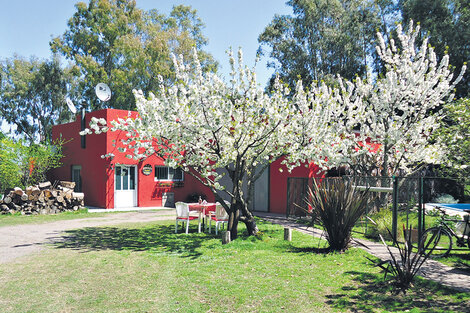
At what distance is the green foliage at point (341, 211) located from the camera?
776 centimetres

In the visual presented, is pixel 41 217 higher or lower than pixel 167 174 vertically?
lower

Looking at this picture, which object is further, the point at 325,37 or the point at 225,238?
the point at 325,37

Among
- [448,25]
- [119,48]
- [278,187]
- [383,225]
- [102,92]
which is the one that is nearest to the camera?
[383,225]

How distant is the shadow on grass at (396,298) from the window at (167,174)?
15.2 metres

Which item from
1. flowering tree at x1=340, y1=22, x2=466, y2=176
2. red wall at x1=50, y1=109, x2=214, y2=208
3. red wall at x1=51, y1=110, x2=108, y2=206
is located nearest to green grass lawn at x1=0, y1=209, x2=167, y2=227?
red wall at x1=50, y1=109, x2=214, y2=208

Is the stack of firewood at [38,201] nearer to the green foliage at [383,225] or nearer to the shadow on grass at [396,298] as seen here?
the green foliage at [383,225]

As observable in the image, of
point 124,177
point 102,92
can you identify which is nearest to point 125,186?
point 124,177

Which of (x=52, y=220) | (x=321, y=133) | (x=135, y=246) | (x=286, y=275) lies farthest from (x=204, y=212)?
(x=52, y=220)

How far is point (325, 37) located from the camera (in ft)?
96.8

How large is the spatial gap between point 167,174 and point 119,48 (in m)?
15.9

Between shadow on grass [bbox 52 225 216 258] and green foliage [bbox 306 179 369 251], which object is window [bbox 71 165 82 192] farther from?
green foliage [bbox 306 179 369 251]

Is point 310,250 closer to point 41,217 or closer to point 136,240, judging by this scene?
point 136,240

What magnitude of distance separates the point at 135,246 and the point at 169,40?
27.0 m


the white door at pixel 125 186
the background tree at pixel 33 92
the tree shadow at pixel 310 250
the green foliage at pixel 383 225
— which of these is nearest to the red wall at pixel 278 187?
the green foliage at pixel 383 225
